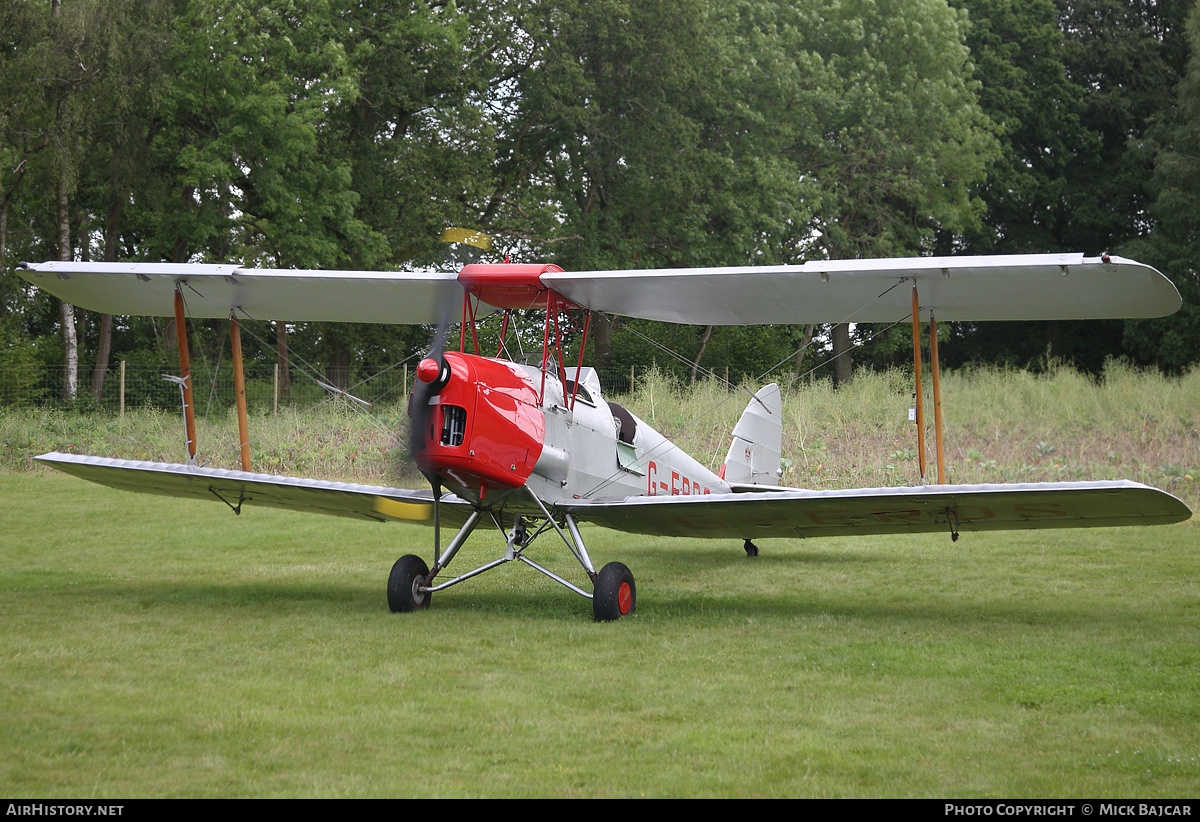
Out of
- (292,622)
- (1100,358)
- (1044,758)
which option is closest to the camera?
(1044,758)

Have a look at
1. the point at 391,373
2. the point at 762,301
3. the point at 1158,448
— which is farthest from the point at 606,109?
the point at 762,301

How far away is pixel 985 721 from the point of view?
4.47 meters

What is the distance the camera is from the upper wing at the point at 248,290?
26.9 feet

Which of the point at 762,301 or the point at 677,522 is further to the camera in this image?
the point at 762,301

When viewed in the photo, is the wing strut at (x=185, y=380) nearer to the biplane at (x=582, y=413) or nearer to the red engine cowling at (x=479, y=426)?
the biplane at (x=582, y=413)

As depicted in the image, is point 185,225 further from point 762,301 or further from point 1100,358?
point 1100,358

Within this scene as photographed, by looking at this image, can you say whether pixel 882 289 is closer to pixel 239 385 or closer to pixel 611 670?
pixel 611 670

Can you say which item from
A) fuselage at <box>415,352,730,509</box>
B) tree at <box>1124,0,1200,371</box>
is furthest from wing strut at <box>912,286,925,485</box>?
tree at <box>1124,0,1200,371</box>

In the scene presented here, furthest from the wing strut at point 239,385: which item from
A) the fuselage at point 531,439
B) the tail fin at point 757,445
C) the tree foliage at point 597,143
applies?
the tree foliage at point 597,143

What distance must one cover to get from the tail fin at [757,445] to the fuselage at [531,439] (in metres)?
2.05

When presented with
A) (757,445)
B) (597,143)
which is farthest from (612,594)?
(597,143)

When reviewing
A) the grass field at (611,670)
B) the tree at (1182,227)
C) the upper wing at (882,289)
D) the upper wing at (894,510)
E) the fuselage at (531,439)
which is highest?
the tree at (1182,227)

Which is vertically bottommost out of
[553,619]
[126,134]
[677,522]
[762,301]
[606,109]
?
[553,619]
